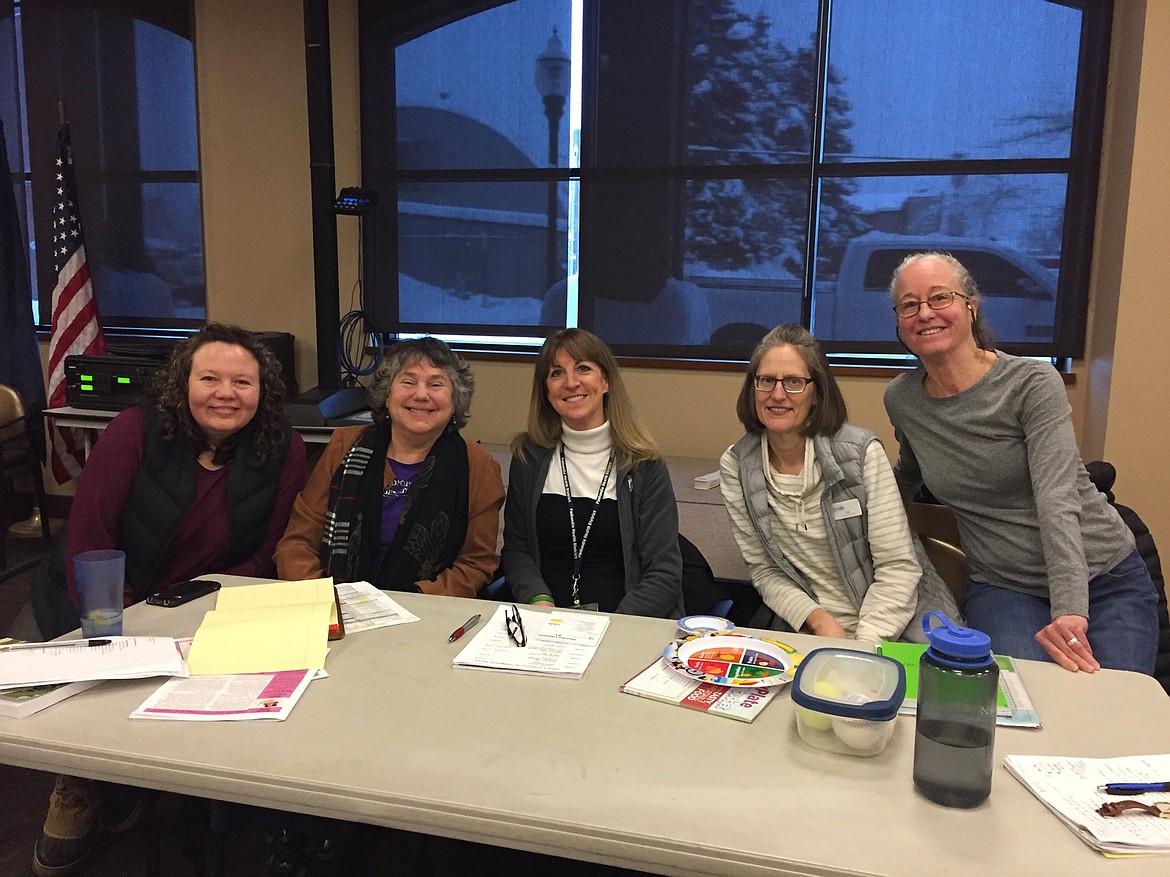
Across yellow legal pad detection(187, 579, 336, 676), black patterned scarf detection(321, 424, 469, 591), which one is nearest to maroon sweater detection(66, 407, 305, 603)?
black patterned scarf detection(321, 424, 469, 591)

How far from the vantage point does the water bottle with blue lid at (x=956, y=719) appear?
1.02m

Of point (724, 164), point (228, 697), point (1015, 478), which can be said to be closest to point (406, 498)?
point (228, 697)

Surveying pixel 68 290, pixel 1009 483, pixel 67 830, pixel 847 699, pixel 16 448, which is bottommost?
pixel 67 830

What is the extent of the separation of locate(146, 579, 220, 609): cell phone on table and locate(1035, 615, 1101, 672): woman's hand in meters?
1.59

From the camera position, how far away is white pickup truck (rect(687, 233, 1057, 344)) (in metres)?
3.45

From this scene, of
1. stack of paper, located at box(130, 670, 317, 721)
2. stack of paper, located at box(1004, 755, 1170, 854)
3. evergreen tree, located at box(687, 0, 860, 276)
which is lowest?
stack of paper, located at box(130, 670, 317, 721)

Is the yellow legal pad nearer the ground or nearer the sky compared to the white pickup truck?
nearer the ground

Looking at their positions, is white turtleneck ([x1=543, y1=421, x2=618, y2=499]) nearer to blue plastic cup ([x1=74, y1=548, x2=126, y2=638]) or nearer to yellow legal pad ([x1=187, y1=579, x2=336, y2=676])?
yellow legal pad ([x1=187, y1=579, x2=336, y2=676])

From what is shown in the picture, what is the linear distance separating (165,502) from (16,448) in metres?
2.61

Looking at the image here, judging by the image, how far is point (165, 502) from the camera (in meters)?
2.01

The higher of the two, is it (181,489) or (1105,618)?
(181,489)

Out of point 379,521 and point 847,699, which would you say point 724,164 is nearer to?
point 379,521

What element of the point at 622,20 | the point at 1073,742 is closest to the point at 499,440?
the point at 622,20

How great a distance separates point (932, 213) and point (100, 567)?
321cm
